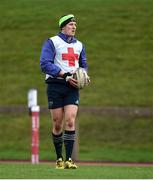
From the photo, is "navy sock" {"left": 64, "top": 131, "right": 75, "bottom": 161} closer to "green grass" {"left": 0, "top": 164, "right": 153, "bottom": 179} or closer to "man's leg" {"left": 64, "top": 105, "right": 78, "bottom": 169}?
"man's leg" {"left": 64, "top": 105, "right": 78, "bottom": 169}

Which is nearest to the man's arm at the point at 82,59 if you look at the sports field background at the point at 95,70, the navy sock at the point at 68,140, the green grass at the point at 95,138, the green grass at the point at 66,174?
the navy sock at the point at 68,140

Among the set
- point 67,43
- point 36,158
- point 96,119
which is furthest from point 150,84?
point 67,43

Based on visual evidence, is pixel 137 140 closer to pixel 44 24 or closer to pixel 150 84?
pixel 150 84


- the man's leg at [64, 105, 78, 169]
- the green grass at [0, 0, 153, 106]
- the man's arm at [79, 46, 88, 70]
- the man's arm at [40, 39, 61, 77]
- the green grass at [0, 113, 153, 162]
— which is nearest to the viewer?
the man's arm at [40, 39, 61, 77]

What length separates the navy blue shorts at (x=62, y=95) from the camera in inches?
457

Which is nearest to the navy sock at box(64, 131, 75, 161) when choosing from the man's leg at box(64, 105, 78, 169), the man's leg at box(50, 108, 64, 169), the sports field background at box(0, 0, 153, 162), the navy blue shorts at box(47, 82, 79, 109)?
the man's leg at box(64, 105, 78, 169)

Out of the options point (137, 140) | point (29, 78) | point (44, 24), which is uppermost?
point (44, 24)

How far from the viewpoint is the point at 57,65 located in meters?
11.5

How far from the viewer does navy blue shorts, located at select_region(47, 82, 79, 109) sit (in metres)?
11.6

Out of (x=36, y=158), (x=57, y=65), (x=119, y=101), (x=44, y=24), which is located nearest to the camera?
(x=57, y=65)

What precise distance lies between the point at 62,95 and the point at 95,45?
40.7 ft

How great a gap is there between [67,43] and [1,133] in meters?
8.92

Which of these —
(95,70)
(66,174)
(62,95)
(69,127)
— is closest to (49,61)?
(62,95)

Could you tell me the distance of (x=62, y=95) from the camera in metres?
11.6
